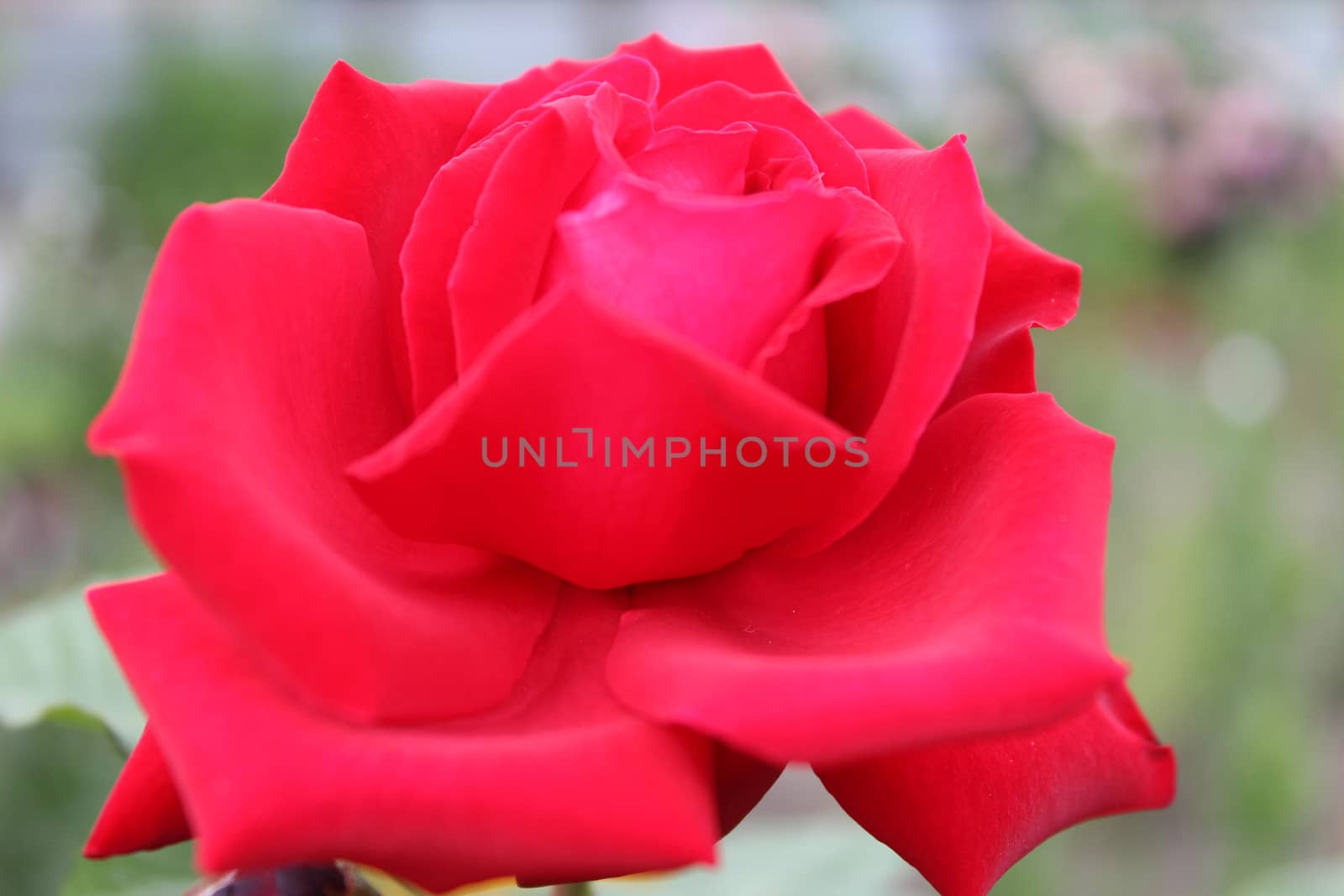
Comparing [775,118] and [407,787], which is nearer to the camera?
[407,787]

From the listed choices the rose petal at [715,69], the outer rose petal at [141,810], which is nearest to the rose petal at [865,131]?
the rose petal at [715,69]

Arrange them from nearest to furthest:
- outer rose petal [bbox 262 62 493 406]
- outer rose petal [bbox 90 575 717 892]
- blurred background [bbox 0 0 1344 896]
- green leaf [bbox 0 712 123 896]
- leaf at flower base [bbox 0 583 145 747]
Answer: outer rose petal [bbox 90 575 717 892] < outer rose petal [bbox 262 62 493 406] < leaf at flower base [bbox 0 583 145 747] < green leaf [bbox 0 712 123 896] < blurred background [bbox 0 0 1344 896]

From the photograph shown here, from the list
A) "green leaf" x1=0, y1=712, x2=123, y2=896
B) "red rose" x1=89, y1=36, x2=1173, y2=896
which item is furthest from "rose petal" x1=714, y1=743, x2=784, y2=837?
"green leaf" x1=0, y1=712, x2=123, y2=896

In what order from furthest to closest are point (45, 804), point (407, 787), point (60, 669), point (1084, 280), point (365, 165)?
point (1084, 280) → point (45, 804) → point (60, 669) → point (365, 165) → point (407, 787)

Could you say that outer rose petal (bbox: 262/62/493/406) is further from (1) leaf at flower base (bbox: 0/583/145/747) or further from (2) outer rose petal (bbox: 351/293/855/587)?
(1) leaf at flower base (bbox: 0/583/145/747)

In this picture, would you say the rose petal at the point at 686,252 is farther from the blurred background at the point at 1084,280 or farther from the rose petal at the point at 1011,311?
the blurred background at the point at 1084,280

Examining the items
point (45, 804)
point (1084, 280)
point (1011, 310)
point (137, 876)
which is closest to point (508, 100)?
point (1011, 310)

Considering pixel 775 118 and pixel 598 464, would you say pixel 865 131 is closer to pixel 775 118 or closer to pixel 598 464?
pixel 775 118
